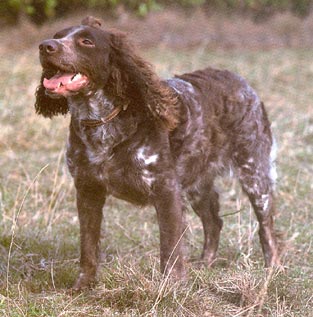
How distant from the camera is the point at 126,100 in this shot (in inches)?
186

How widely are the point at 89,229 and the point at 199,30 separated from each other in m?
14.1

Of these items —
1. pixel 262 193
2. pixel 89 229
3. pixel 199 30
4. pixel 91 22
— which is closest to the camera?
pixel 91 22

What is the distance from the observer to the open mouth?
4445mm

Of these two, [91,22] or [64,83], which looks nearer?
[64,83]

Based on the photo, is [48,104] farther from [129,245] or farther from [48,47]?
[129,245]

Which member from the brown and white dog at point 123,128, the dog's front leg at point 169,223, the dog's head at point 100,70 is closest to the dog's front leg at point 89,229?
the brown and white dog at point 123,128

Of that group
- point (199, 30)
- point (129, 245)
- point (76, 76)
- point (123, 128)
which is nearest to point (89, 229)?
point (123, 128)

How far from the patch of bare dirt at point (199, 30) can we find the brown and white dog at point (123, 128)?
11.5 m

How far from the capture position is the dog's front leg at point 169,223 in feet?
15.5

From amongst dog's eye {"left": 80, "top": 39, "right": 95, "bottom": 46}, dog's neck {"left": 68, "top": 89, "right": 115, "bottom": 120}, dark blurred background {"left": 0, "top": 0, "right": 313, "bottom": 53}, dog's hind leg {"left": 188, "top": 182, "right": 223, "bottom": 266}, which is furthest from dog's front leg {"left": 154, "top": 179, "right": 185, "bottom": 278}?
dark blurred background {"left": 0, "top": 0, "right": 313, "bottom": 53}

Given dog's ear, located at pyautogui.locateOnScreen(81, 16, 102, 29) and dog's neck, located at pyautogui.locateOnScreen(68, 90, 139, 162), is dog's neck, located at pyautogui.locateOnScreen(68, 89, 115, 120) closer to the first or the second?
dog's neck, located at pyautogui.locateOnScreen(68, 90, 139, 162)

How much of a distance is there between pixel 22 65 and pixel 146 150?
322 inches

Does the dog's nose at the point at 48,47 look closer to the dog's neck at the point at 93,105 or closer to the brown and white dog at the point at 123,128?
the brown and white dog at the point at 123,128

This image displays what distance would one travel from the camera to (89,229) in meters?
5.04
